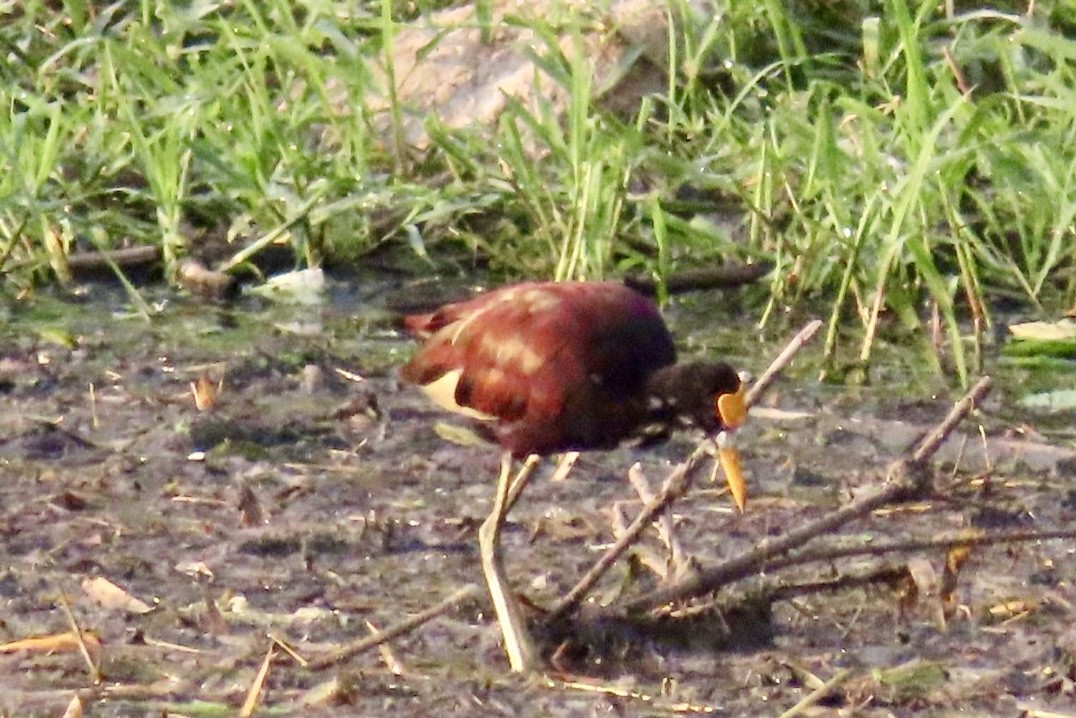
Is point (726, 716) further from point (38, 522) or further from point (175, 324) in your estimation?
point (175, 324)

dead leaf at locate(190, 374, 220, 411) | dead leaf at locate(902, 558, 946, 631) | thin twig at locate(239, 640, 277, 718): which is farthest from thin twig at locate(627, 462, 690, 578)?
dead leaf at locate(190, 374, 220, 411)

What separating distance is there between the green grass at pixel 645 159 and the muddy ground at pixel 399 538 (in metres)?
0.33

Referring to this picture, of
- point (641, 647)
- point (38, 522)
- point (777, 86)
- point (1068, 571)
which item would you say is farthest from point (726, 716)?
point (777, 86)

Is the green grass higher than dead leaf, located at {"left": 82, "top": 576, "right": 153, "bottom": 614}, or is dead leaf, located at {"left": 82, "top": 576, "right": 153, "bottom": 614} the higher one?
dead leaf, located at {"left": 82, "top": 576, "right": 153, "bottom": 614}

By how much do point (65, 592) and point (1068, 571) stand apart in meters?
1.61

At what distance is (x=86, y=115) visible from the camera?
5.92 m

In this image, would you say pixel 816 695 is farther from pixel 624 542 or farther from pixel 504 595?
pixel 504 595

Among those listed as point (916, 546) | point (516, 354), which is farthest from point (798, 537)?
point (516, 354)

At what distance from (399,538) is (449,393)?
0.27 m

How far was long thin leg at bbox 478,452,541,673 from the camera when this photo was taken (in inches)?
114

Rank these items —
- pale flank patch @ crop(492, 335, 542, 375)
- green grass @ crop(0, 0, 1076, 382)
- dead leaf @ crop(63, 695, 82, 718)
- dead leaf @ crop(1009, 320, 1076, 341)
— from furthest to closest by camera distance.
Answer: green grass @ crop(0, 0, 1076, 382) < dead leaf @ crop(1009, 320, 1076, 341) < pale flank patch @ crop(492, 335, 542, 375) < dead leaf @ crop(63, 695, 82, 718)

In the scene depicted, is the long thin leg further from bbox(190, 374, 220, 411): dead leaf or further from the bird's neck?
bbox(190, 374, 220, 411): dead leaf

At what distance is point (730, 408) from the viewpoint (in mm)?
3195

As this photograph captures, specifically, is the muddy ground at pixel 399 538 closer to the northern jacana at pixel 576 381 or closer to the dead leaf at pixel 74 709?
the dead leaf at pixel 74 709
